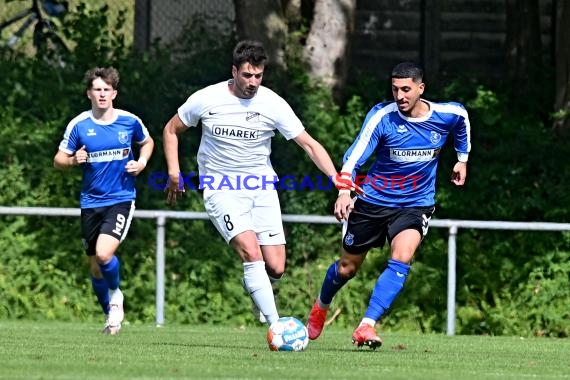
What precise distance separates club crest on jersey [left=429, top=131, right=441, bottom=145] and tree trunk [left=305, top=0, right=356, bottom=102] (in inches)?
257

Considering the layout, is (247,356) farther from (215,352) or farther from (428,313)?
(428,313)

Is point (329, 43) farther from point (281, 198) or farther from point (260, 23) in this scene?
point (281, 198)

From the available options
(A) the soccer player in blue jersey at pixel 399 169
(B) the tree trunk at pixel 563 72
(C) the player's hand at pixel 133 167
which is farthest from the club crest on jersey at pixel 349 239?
(B) the tree trunk at pixel 563 72

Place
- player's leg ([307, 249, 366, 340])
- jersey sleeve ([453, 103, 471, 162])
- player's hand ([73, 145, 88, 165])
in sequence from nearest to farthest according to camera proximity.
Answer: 1. jersey sleeve ([453, 103, 471, 162])
2. player's leg ([307, 249, 366, 340])
3. player's hand ([73, 145, 88, 165])

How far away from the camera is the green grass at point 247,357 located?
8.55 metres

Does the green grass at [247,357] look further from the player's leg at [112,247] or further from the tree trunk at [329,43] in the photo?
the tree trunk at [329,43]

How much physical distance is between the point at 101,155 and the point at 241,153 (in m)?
2.00

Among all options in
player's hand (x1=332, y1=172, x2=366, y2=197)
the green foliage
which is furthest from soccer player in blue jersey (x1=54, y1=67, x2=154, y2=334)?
the green foliage

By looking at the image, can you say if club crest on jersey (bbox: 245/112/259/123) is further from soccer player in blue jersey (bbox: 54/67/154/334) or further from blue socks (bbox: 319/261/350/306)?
soccer player in blue jersey (bbox: 54/67/154/334)

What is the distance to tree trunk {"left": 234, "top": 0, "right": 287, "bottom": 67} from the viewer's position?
55.9ft

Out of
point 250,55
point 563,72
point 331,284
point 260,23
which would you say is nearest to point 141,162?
point 331,284

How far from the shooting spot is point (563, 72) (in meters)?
16.8

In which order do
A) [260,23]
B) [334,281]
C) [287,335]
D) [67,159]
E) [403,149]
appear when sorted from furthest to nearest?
[260,23]
[67,159]
[334,281]
[403,149]
[287,335]

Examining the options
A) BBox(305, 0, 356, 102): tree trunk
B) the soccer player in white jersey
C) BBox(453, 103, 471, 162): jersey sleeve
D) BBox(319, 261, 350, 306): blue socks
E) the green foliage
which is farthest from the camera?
BBox(305, 0, 356, 102): tree trunk
